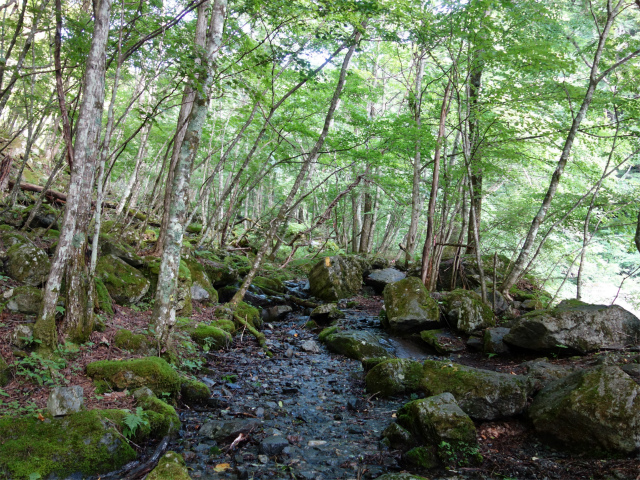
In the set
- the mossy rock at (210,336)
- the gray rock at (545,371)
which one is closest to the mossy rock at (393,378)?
the gray rock at (545,371)

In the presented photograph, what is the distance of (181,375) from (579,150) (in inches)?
642

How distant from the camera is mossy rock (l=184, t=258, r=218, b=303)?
9.48m

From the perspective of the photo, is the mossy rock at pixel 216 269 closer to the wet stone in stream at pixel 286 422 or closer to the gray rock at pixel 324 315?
the gray rock at pixel 324 315

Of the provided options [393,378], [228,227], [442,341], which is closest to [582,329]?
[442,341]

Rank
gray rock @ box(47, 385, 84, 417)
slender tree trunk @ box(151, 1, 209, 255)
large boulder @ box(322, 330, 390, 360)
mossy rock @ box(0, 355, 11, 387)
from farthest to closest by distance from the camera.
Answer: slender tree trunk @ box(151, 1, 209, 255) → large boulder @ box(322, 330, 390, 360) → mossy rock @ box(0, 355, 11, 387) → gray rock @ box(47, 385, 84, 417)

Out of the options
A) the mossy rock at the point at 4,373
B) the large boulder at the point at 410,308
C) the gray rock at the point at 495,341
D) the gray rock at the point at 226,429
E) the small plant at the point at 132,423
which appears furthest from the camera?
the large boulder at the point at 410,308

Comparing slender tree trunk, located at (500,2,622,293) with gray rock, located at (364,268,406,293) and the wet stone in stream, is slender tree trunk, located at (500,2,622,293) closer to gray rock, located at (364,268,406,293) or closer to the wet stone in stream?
gray rock, located at (364,268,406,293)

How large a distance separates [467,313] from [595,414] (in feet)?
15.1

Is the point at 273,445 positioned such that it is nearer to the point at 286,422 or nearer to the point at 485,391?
the point at 286,422

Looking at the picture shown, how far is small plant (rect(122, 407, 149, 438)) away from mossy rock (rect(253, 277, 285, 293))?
8.03 meters

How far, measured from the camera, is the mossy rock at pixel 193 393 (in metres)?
5.40

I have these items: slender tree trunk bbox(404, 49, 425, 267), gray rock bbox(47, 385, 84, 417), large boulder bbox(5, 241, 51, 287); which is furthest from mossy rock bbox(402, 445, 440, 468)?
slender tree trunk bbox(404, 49, 425, 267)

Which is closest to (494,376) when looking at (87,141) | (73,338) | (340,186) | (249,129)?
(73,338)

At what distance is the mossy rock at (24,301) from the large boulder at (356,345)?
5432 mm
